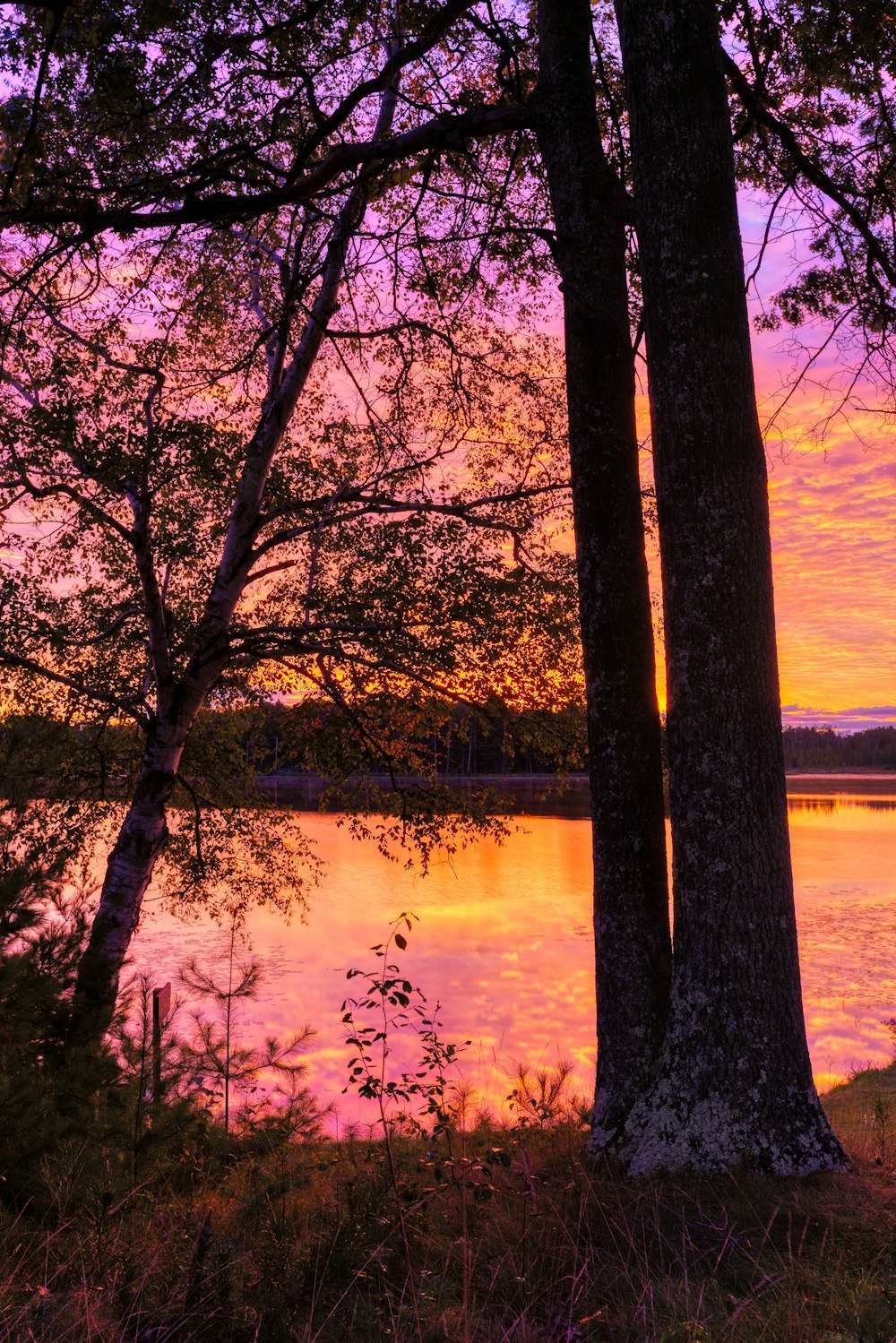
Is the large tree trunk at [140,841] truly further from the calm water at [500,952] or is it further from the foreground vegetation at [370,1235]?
the foreground vegetation at [370,1235]

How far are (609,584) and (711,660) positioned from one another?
0.94 m

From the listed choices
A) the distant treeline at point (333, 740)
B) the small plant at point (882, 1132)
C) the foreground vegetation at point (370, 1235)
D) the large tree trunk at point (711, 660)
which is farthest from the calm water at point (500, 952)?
the foreground vegetation at point (370, 1235)

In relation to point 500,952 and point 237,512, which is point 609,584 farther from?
point 500,952

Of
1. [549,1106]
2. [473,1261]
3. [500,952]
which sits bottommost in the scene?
[500,952]

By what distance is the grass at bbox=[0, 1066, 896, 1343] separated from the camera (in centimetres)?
282

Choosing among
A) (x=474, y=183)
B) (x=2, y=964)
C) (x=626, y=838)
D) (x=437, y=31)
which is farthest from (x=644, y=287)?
(x=2, y=964)

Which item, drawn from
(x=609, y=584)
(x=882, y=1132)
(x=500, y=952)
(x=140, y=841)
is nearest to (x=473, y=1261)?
(x=882, y=1132)

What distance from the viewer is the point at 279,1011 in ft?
52.4

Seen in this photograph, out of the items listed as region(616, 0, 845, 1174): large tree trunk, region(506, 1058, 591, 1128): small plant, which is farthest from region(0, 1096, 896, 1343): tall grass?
Result: region(506, 1058, 591, 1128): small plant

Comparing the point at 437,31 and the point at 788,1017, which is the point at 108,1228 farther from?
the point at 437,31

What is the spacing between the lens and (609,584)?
5.68 m

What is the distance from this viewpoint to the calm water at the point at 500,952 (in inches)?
561

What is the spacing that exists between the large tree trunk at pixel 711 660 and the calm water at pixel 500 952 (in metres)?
6.07

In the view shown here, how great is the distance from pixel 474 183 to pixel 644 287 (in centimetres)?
384
